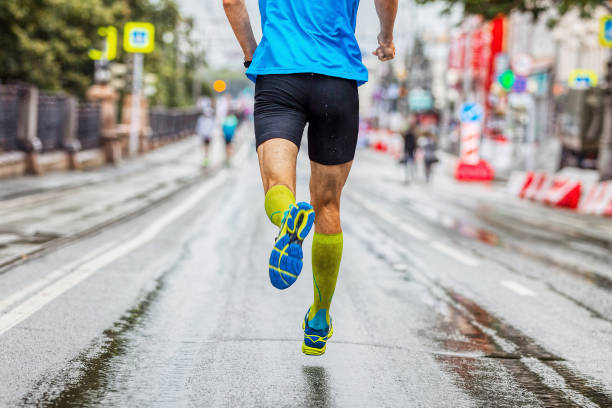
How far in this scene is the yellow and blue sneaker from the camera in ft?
15.5

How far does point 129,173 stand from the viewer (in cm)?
2511

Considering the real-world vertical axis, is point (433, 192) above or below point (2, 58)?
below

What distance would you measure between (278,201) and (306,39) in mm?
705

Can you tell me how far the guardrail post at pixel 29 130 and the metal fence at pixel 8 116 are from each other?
0.12 metres

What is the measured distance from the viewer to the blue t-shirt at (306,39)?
14.1 feet

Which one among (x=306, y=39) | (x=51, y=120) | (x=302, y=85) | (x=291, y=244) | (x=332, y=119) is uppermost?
(x=306, y=39)

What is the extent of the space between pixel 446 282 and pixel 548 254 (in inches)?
127

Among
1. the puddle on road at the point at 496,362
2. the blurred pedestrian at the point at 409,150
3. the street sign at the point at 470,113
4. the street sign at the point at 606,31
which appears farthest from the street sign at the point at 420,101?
the puddle on road at the point at 496,362

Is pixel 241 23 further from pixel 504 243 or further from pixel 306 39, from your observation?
pixel 504 243

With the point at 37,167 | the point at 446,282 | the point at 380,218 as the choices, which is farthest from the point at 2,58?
the point at 446,282

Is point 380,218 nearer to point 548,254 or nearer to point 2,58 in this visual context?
point 548,254

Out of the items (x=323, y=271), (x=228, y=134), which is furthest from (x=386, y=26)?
(x=228, y=134)

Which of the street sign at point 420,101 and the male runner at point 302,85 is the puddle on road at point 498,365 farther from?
the street sign at point 420,101

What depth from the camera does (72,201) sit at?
15578 mm
